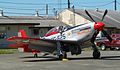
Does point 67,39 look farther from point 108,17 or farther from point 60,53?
point 108,17

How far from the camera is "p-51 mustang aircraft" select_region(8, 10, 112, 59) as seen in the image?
2523 cm

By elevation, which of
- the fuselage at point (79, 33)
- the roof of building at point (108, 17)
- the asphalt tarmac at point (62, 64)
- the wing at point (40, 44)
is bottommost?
the asphalt tarmac at point (62, 64)

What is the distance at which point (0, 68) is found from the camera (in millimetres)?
18984

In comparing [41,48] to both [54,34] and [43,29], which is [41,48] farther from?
[43,29]

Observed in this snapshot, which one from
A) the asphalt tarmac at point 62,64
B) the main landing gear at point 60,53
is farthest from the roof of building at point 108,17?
the asphalt tarmac at point 62,64

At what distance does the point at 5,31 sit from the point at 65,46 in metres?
26.9

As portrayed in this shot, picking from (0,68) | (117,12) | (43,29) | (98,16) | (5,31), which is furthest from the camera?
(117,12)

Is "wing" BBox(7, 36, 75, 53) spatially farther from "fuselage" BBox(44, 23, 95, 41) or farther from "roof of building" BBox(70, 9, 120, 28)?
"roof of building" BBox(70, 9, 120, 28)

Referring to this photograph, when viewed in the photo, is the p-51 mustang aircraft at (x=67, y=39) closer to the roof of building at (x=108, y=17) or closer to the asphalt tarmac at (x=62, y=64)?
the asphalt tarmac at (x=62, y=64)

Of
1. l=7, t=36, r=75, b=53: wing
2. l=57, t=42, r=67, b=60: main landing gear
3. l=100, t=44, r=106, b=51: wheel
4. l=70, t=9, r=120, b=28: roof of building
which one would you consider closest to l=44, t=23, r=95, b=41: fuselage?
l=7, t=36, r=75, b=53: wing

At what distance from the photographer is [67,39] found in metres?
26.1

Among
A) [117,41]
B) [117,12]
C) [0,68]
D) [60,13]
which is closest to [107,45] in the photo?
[117,41]

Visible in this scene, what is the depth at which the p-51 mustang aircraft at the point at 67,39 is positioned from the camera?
2523 centimetres

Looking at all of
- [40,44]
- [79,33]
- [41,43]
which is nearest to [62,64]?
[79,33]
